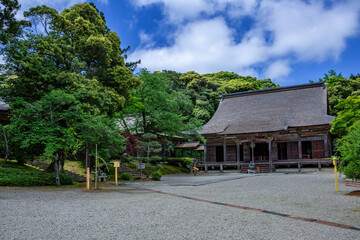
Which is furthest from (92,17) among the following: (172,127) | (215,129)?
(215,129)

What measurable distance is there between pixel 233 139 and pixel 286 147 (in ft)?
15.6

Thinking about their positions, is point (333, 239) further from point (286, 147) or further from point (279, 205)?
point (286, 147)

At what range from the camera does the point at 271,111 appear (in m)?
24.6

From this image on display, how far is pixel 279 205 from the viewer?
20.2 ft

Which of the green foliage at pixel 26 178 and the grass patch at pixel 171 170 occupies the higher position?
the green foliage at pixel 26 178

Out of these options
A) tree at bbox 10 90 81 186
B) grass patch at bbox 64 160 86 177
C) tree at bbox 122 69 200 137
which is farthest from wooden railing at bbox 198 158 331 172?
tree at bbox 10 90 81 186

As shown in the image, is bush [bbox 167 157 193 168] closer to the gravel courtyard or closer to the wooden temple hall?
the wooden temple hall

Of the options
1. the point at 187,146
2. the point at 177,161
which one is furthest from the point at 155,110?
the point at 187,146

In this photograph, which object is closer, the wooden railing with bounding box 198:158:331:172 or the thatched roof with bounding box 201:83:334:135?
the wooden railing with bounding box 198:158:331:172

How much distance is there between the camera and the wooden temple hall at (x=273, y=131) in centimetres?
2045

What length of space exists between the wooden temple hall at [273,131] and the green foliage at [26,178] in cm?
1371

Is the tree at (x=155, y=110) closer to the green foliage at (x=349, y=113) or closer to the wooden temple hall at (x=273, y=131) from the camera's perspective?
the wooden temple hall at (x=273, y=131)

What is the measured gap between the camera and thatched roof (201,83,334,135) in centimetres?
2111

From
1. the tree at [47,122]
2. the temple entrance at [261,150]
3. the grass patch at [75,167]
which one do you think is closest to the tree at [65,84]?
the tree at [47,122]
